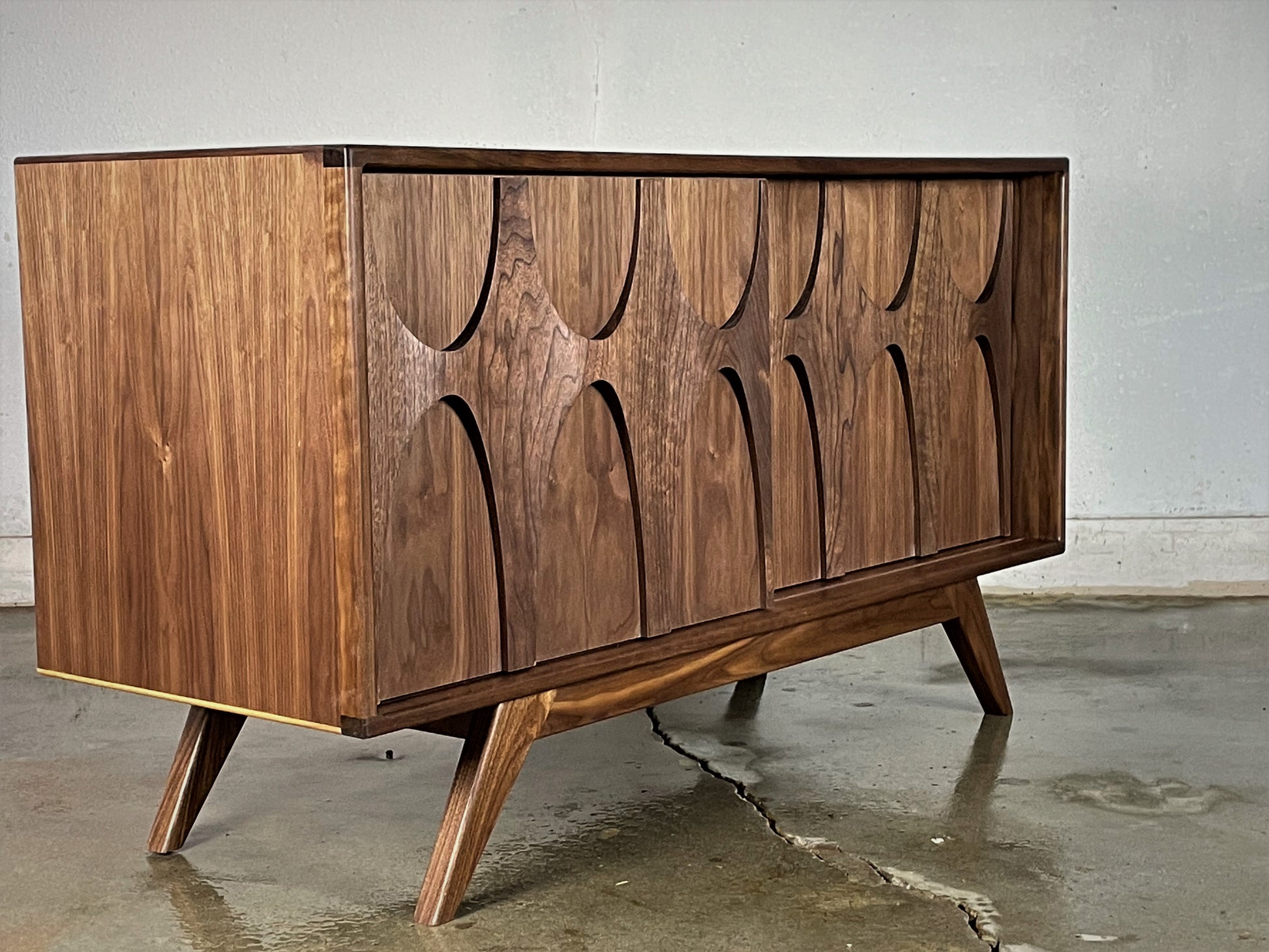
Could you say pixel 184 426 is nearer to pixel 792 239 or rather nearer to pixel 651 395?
pixel 651 395

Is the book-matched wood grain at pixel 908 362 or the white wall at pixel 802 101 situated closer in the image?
the book-matched wood grain at pixel 908 362

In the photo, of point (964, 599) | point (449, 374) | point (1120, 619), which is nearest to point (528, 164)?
point (449, 374)

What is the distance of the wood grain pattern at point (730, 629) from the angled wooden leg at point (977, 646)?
0.07 meters

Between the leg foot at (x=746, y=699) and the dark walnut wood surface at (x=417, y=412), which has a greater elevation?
the dark walnut wood surface at (x=417, y=412)

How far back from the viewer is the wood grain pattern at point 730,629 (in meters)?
1.71

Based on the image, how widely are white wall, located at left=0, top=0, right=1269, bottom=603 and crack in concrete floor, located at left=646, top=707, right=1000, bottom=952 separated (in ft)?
6.10

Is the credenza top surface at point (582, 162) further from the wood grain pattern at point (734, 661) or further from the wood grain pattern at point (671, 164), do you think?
the wood grain pattern at point (734, 661)

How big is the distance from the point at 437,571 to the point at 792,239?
75cm

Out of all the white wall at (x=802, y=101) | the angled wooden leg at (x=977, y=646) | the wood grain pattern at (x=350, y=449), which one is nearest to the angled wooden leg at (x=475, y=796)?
the wood grain pattern at (x=350, y=449)

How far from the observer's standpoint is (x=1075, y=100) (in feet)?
12.1

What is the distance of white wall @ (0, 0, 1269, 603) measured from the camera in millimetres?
3609

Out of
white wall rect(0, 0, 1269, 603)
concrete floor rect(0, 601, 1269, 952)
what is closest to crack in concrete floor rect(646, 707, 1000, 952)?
concrete floor rect(0, 601, 1269, 952)

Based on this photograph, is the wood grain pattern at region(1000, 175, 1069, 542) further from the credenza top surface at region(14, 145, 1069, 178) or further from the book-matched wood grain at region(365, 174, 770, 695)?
the book-matched wood grain at region(365, 174, 770, 695)

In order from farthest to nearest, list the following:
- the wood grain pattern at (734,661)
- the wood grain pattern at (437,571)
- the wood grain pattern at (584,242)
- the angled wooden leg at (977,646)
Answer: the angled wooden leg at (977,646) → the wood grain pattern at (734,661) → the wood grain pattern at (584,242) → the wood grain pattern at (437,571)
